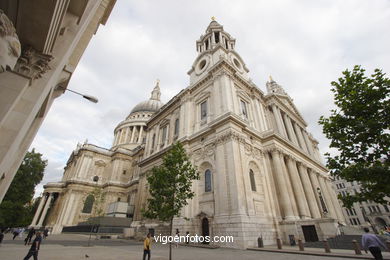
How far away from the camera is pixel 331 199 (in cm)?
3150

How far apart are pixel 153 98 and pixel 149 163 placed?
164ft

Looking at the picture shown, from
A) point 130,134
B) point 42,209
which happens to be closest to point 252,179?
point 42,209

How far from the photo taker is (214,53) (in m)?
29.0

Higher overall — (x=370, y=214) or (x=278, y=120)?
(x=278, y=120)

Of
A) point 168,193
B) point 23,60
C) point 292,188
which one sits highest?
point 292,188

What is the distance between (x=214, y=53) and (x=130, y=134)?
41533 mm

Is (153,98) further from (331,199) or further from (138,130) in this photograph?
(331,199)

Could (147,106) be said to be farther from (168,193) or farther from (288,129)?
(168,193)

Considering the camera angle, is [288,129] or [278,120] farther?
[288,129]

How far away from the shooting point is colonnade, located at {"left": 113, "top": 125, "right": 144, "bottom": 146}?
57812mm

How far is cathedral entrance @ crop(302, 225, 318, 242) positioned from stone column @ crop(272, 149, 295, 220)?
4.52ft

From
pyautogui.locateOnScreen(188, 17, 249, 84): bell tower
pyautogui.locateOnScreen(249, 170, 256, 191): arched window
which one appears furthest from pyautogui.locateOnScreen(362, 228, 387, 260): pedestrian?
pyautogui.locateOnScreen(188, 17, 249, 84): bell tower

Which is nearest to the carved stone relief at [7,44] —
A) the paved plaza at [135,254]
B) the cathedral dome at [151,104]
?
the paved plaza at [135,254]

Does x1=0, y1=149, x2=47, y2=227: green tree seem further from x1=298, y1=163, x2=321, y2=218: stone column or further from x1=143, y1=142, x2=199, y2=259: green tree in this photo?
x1=298, y1=163, x2=321, y2=218: stone column
